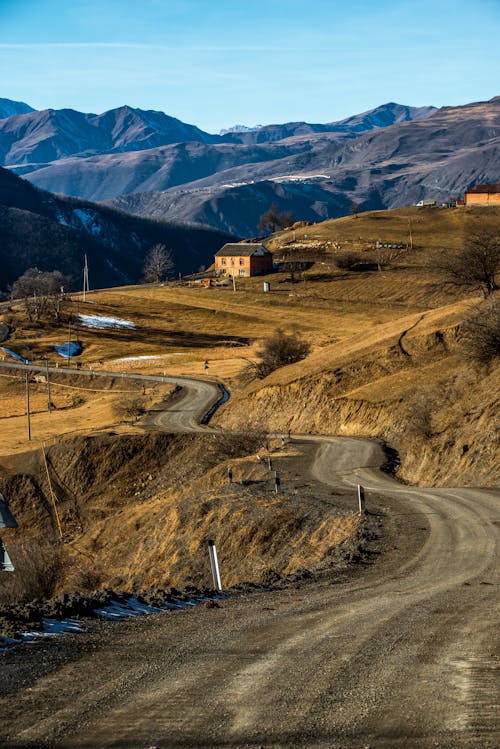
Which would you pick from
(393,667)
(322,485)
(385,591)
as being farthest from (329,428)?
(393,667)

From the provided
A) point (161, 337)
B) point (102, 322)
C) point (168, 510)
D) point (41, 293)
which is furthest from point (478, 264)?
point (41, 293)

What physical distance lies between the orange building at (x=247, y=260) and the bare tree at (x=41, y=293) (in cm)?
2628

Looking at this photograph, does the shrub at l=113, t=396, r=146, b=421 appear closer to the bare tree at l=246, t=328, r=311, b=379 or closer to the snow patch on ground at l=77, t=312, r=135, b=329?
the bare tree at l=246, t=328, r=311, b=379

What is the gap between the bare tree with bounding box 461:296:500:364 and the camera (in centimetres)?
4171

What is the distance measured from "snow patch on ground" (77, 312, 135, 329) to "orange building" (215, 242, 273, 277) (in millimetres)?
30705

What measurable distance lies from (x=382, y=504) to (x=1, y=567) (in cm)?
1388

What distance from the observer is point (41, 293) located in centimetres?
12756

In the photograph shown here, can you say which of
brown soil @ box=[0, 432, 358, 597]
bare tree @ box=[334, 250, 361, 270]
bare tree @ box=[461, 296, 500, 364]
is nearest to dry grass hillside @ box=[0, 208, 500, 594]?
brown soil @ box=[0, 432, 358, 597]

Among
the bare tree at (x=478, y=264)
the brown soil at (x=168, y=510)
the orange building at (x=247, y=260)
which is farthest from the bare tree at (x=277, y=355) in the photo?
the orange building at (x=247, y=260)

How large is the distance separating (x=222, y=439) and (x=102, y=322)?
71.0m

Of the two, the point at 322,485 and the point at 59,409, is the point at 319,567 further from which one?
the point at 59,409

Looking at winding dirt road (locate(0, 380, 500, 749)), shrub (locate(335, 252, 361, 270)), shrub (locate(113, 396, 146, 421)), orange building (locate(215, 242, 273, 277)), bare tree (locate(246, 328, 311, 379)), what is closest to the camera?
winding dirt road (locate(0, 380, 500, 749))

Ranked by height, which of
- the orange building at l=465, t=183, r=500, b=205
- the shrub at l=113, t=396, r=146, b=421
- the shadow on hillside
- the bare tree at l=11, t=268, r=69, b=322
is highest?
the orange building at l=465, t=183, r=500, b=205

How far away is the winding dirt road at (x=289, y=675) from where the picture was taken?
9.78 meters
